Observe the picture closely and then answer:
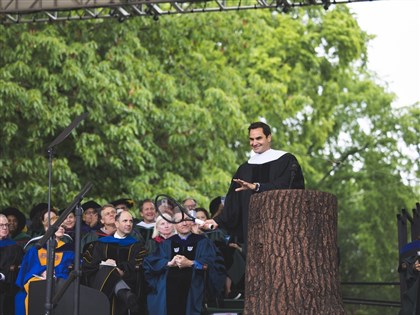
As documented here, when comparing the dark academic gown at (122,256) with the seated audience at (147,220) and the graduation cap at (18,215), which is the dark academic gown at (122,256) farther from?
the graduation cap at (18,215)

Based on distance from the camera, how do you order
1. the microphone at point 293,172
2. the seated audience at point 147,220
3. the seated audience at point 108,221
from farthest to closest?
the seated audience at point 147,220
the seated audience at point 108,221
the microphone at point 293,172

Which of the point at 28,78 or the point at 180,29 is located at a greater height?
the point at 180,29

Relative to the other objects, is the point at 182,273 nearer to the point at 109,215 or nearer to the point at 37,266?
the point at 109,215

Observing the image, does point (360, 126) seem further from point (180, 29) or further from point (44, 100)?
point (44, 100)

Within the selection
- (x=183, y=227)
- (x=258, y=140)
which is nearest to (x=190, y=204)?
(x=183, y=227)

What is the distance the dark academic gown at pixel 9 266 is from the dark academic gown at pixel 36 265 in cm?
58

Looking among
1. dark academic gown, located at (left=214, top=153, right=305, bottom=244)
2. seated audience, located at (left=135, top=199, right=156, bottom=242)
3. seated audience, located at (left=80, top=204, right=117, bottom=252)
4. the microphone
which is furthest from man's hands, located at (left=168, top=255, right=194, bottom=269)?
seated audience, located at (left=135, top=199, right=156, bottom=242)

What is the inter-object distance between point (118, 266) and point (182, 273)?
2.74ft

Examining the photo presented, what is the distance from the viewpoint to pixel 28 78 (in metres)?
19.3

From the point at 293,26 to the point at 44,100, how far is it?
1119 centimetres

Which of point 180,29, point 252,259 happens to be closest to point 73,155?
point 180,29

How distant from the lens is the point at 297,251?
319 inches

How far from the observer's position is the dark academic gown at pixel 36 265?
11.4 meters

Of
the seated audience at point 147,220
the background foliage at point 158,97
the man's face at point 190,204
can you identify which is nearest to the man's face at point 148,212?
the seated audience at point 147,220
